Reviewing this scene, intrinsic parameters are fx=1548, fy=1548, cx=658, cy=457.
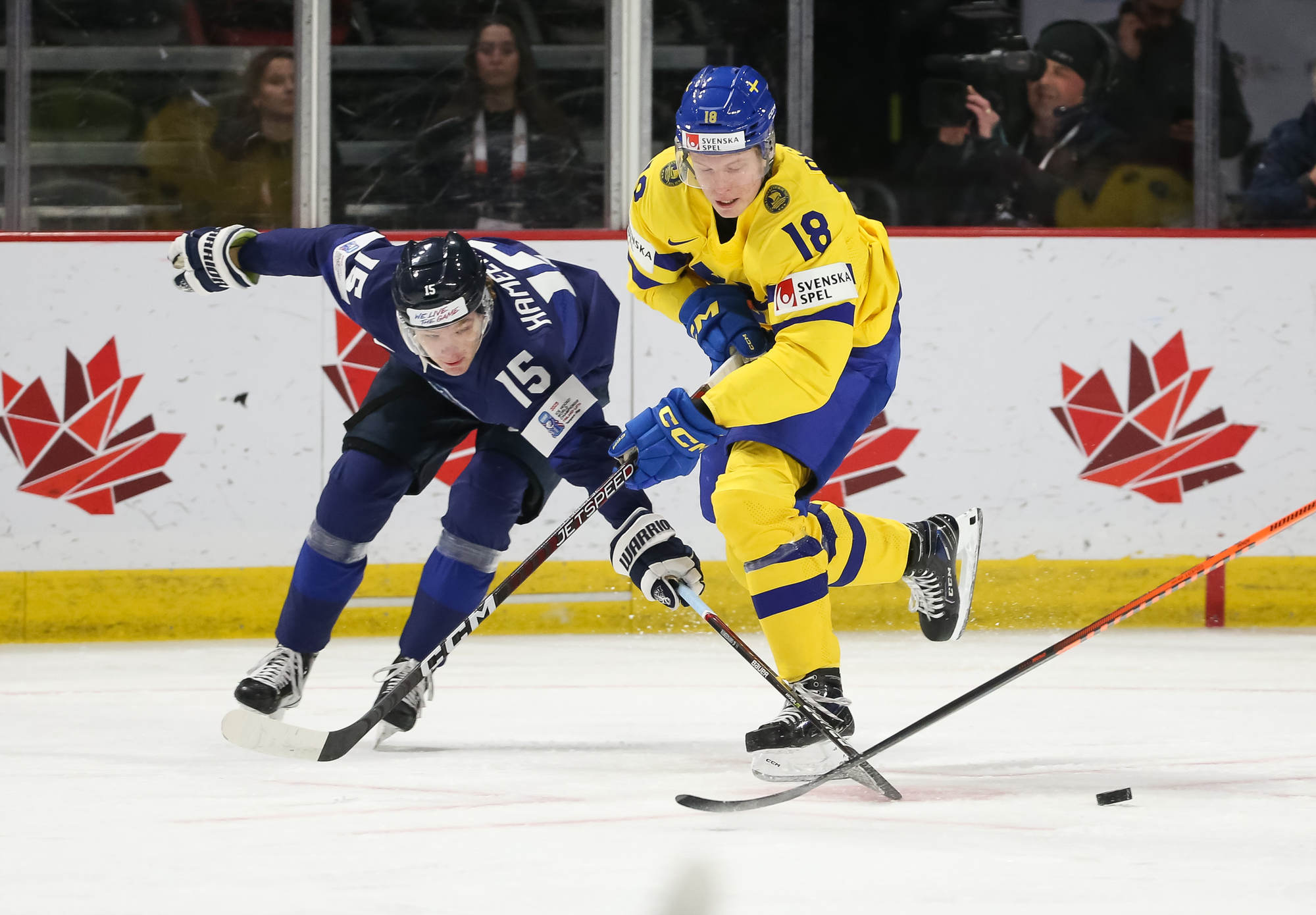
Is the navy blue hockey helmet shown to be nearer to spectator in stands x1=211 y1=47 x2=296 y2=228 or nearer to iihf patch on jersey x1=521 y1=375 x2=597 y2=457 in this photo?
iihf patch on jersey x1=521 y1=375 x2=597 y2=457

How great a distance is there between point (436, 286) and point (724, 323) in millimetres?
515

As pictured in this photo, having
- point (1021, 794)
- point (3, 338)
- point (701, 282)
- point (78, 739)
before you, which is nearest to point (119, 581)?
point (3, 338)

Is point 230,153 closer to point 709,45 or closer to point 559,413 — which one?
point 709,45

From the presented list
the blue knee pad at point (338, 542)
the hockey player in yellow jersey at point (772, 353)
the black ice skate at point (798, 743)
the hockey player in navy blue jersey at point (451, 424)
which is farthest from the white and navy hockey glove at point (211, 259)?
the black ice skate at point (798, 743)

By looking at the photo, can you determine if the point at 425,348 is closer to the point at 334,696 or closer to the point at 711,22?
the point at 334,696

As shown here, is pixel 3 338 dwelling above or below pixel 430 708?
above

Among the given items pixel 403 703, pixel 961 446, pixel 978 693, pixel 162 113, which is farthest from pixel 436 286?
pixel 162 113

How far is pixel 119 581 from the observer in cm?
399

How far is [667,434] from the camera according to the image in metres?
2.43

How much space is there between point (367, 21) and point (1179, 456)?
8.22ft

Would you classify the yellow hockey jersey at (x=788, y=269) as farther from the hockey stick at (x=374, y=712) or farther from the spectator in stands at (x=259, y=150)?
the spectator in stands at (x=259, y=150)

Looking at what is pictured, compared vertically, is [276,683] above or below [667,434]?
below

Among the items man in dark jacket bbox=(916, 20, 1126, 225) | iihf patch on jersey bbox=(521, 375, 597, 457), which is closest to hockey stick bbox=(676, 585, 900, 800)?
iihf patch on jersey bbox=(521, 375, 597, 457)

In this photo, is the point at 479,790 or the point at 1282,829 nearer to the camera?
the point at 1282,829
